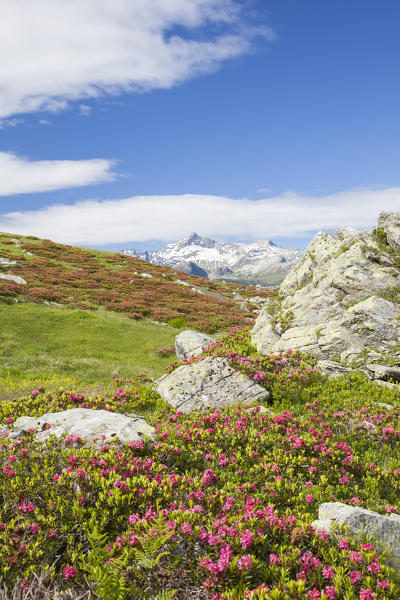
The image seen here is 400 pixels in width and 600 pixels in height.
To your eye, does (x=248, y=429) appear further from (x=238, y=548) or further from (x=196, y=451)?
(x=238, y=548)

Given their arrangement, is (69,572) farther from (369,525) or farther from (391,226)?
(391,226)

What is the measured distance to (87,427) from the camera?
27.1ft

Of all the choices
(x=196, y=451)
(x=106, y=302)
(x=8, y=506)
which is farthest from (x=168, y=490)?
(x=106, y=302)

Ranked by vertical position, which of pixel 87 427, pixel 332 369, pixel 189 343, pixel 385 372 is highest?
pixel 385 372

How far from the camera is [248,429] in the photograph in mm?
8766

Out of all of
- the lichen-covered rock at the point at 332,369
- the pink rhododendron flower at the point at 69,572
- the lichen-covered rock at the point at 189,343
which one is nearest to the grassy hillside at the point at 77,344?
the lichen-covered rock at the point at 189,343

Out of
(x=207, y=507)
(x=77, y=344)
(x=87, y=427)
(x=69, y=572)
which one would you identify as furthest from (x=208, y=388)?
(x=77, y=344)

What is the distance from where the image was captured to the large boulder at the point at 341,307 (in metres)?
12.8

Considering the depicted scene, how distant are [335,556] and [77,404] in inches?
358

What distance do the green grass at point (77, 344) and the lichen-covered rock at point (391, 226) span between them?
47.4ft

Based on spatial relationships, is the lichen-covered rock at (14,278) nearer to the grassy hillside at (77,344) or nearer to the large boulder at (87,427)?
the grassy hillside at (77,344)

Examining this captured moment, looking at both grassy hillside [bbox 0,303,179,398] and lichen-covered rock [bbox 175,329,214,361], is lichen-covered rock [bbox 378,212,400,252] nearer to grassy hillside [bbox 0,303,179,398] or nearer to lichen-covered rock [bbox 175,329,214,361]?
lichen-covered rock [bbox 175,329,214,361]

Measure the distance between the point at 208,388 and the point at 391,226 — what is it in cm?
1276

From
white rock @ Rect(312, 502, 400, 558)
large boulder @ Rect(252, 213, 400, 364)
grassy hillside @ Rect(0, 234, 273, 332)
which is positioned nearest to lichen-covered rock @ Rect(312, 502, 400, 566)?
white rock @ Rect(312, 502, 400, 558)
